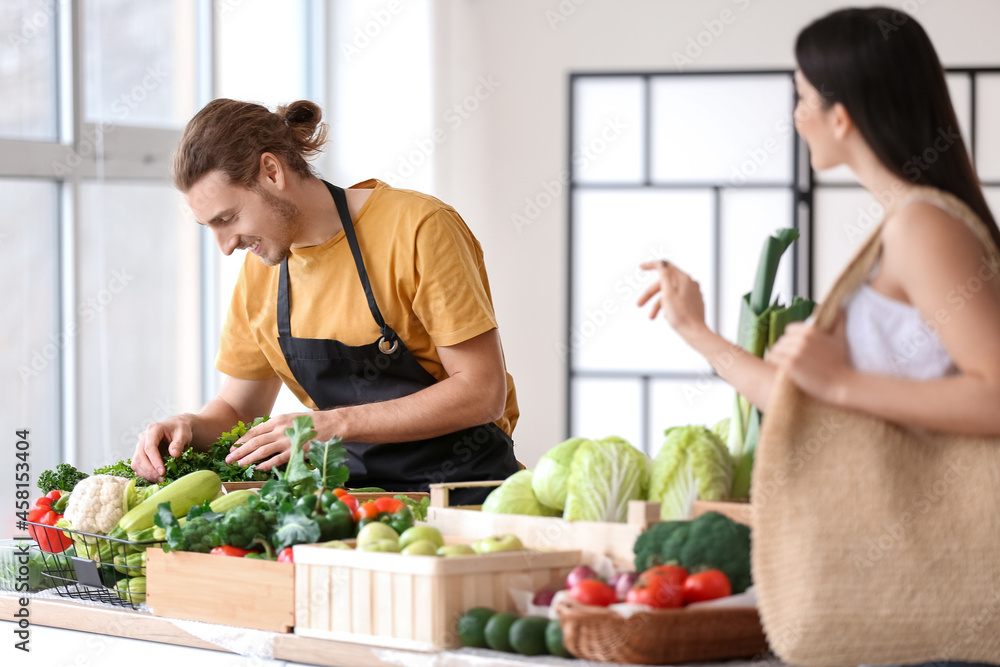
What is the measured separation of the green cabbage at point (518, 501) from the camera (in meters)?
1.58

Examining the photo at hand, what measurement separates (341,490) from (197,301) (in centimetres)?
339

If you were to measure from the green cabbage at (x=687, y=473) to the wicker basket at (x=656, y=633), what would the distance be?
203 millimetres

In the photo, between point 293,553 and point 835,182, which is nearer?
point 293,553

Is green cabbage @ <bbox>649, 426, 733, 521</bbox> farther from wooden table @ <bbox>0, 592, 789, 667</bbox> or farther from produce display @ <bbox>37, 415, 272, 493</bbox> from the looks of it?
produce display @ <bbox>37, 415, 272, 493</bbox>

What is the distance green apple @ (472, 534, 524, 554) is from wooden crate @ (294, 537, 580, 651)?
0.03 metres

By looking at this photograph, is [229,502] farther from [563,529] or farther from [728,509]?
[728,509]

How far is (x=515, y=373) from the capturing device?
6.48 m

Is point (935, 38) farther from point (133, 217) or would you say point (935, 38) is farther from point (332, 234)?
point (332, 234)

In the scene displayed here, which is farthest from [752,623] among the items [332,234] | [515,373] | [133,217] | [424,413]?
[515,373]

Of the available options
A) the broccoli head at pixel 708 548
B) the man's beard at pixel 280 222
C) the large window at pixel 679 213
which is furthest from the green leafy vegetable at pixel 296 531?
the large window at pixel 679 213

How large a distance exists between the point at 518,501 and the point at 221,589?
0.43 m

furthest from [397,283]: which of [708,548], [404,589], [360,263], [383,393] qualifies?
[708,548]

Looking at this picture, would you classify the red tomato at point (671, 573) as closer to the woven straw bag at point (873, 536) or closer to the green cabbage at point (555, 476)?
the woven straw bag at point (873, 536)

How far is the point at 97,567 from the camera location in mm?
1710
